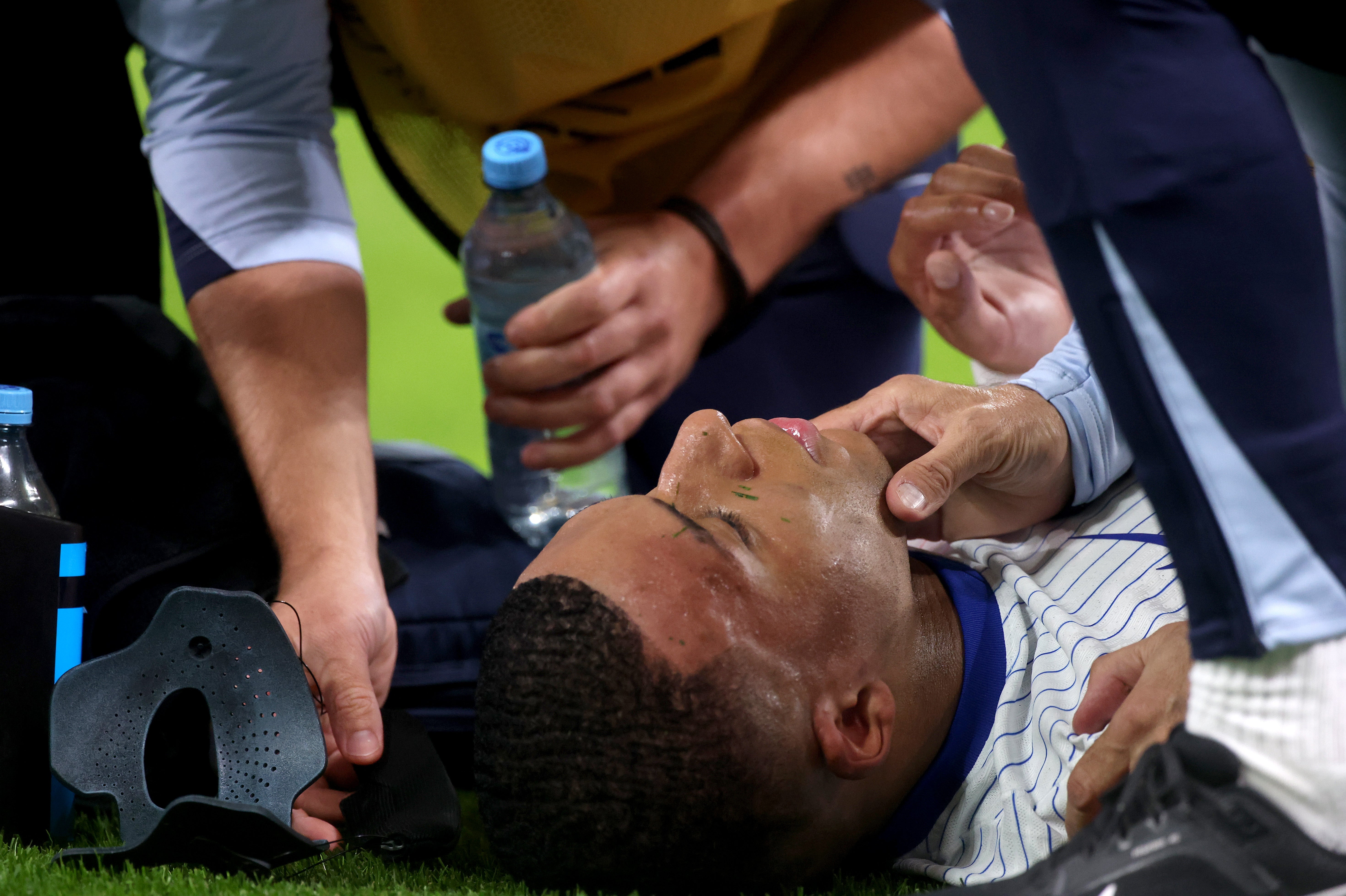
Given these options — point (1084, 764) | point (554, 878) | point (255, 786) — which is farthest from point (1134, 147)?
point (255, 786)

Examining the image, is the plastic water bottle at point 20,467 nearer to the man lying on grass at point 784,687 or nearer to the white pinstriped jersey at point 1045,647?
the man lying on grass at point 784,687

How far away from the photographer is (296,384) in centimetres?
135

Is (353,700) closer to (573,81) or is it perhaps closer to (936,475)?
(936,475)

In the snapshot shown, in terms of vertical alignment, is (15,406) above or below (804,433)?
above

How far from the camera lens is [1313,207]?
651 mm

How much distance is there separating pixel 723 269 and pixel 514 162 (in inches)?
15.8

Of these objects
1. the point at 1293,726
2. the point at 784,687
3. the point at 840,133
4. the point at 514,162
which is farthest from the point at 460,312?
the point at 1293,726

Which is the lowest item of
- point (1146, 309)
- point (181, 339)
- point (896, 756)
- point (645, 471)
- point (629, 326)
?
point (645, 471)

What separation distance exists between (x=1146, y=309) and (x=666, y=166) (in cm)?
116

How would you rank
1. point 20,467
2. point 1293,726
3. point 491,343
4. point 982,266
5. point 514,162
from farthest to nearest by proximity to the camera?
point 491,343, point 982,266, point 514,162, point 20,467, point 1293,726

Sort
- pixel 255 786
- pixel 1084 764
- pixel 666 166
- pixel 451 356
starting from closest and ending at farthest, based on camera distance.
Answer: pixel 1084 764
pixel 255 786
pixel 666 166
pixel 451 356

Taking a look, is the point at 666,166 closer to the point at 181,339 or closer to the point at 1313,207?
the point at 181,339

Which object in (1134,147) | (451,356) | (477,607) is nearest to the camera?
(1134,147)

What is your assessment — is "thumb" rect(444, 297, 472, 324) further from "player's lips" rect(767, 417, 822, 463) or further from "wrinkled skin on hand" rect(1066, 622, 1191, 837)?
"wrinkled skin on hand" rect(1066, 622, 1191, 837)
